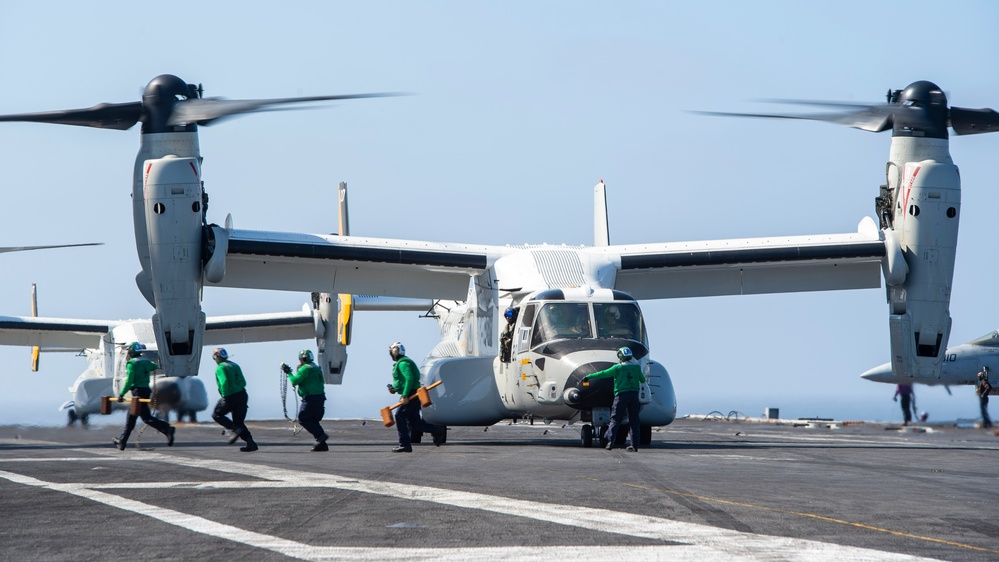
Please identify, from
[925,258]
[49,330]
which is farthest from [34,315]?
[925,258]

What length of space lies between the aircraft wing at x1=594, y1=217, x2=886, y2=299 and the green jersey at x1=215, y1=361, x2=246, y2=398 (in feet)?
25.3

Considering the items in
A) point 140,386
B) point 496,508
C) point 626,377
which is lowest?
point 496,508

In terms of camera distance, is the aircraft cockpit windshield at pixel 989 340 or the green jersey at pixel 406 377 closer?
the green jersey at pixel 406 377

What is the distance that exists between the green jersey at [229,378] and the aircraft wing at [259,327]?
1930 centimetres

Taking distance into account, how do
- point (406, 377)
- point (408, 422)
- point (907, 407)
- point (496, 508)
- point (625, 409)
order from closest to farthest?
point (496, 508) < point (625, 409) < point (406, 377) < point (408, 422) < point (907, 407)

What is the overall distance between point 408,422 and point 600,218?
1358 centimetres

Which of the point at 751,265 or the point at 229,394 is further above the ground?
the point at 751,265

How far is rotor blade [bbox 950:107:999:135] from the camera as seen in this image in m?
21.0

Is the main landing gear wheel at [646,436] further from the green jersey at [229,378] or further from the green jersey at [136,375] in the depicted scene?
the green jersey at [136,375]

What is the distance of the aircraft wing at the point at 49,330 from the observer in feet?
122

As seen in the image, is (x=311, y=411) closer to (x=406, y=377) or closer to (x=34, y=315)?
(x=406, y=377)

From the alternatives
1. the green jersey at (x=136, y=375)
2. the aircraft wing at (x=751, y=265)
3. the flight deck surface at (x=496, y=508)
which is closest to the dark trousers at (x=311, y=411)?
the flight deck surface at (x=496, y=508)

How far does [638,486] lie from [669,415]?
354 inches

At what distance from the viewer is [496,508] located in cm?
827
